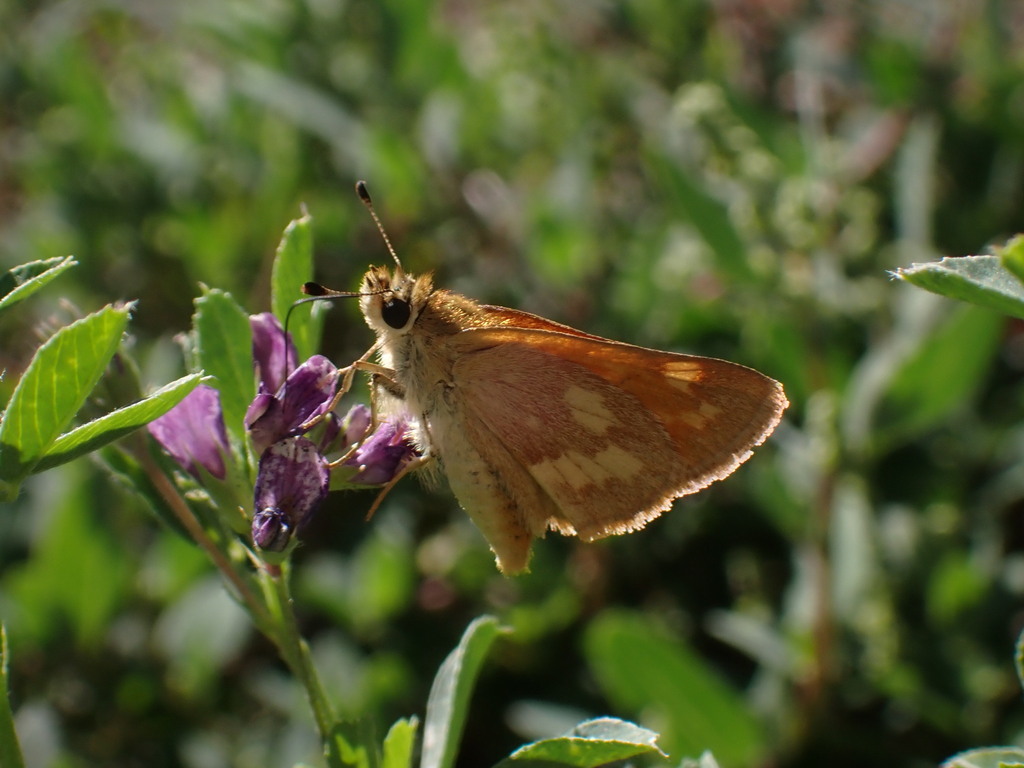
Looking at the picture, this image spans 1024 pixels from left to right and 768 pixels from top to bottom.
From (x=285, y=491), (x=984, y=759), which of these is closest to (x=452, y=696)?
(x=285, y=491)

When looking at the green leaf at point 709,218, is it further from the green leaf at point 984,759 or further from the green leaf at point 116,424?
the green leaf at point 116,424

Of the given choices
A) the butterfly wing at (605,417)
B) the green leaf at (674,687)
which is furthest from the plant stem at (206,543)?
the green leaf at (674,687)

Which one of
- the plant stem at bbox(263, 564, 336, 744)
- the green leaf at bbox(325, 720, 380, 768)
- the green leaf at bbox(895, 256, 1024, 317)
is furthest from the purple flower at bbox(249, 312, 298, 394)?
the green leaf at bbox(895, 256, 1024, 317)

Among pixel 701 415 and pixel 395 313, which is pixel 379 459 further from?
pixel 701 415

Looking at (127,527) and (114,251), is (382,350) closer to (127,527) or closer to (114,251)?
(127,527)

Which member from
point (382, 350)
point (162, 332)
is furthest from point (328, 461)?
point (162, 332)

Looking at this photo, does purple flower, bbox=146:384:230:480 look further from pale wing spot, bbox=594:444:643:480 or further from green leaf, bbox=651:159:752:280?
green leaf, bbox=651:159:752:280
